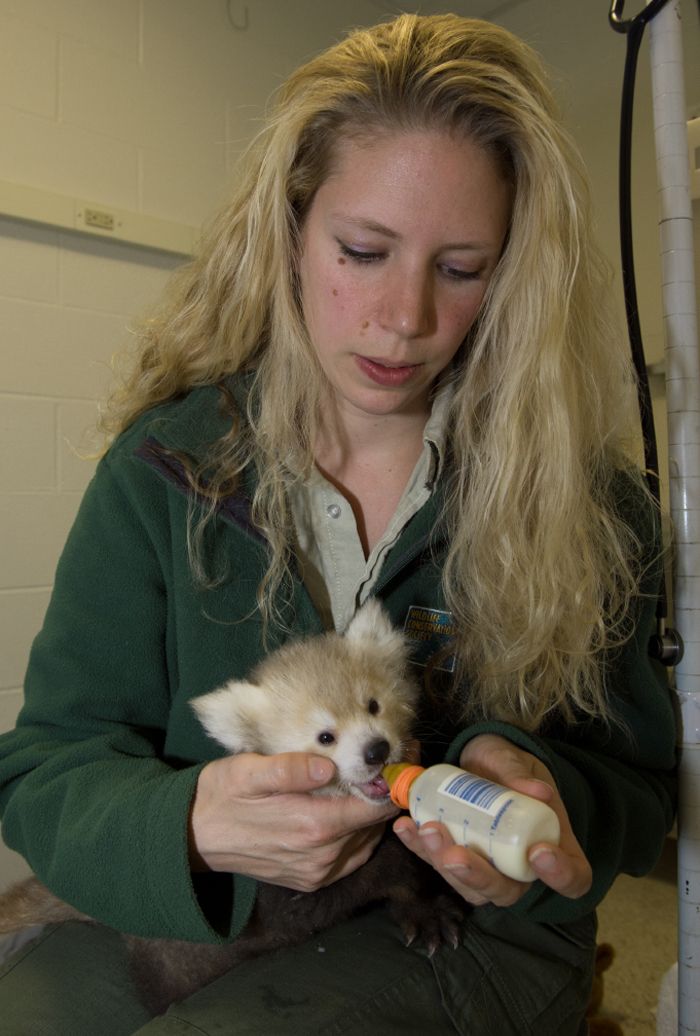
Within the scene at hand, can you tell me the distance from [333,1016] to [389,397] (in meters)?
0.86

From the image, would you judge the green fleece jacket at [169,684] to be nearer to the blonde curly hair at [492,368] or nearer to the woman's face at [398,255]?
the blonde curly hair at [492,368]

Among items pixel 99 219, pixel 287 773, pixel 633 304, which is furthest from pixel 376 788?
pixel 99 219

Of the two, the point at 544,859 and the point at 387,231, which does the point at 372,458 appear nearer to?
the point at 387,231

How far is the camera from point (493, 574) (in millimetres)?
1284

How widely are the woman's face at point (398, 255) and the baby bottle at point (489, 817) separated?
2.09 ft

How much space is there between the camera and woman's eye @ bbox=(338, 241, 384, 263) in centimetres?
120

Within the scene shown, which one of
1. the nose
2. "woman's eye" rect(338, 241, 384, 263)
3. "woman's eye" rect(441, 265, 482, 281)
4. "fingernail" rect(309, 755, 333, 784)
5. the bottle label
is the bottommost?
"fingernail" rect(309, 755, 333, 784)

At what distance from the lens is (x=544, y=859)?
0.72m

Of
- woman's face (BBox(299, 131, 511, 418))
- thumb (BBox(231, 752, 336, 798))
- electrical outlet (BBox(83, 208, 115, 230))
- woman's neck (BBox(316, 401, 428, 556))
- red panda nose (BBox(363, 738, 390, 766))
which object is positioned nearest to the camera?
thumb (BBox(231, 752, 336, 798))

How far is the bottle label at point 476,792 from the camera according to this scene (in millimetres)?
771

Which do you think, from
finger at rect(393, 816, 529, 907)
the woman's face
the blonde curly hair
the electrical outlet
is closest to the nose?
the woman's face

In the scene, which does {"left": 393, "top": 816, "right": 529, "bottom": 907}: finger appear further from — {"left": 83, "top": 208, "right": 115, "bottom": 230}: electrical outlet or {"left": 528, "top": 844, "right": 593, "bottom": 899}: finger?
{"left": 83, "top": 208, "right": 115, "bottom": 230}: electrical outlet

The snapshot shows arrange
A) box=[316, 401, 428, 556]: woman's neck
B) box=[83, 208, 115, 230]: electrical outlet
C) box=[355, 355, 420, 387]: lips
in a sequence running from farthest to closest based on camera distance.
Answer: box=[83, 208, 115, 230]: electrical outlet → box=[316, 401, 428, 556]: woman's neck → box=[355, 355, 420, 387]: lips

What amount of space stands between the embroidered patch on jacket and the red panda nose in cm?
28
